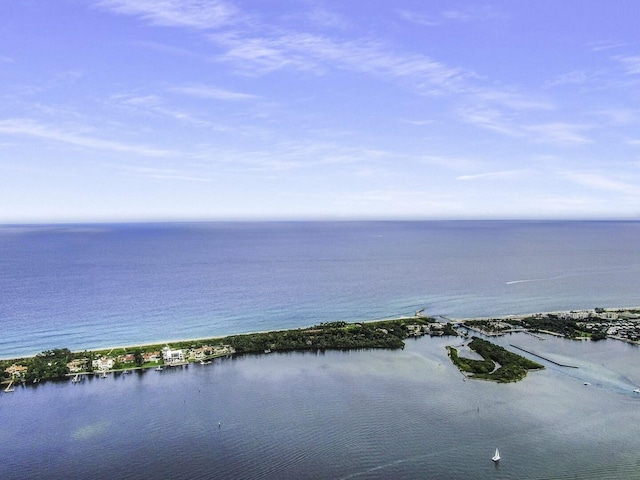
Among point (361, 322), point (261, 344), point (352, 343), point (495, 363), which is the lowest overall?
point (495, 363)

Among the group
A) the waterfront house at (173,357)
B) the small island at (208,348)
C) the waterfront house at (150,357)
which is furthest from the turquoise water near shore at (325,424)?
the waterfront house at (150,357)

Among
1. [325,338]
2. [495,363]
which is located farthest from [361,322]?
[495,363]

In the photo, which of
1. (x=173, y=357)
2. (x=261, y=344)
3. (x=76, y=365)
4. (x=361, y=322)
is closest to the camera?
(x=76, y=365)

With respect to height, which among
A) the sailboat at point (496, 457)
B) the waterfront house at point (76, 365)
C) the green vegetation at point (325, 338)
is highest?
the waterfront house at point (76, 365)

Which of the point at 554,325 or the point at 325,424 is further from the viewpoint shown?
the point at 554,325

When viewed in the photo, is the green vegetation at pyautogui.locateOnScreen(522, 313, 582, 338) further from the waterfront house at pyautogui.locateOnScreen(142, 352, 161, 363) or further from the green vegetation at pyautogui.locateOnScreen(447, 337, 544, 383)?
the waterfront house at pyautogui.locateOnScreen(142, 352, 161, 363)

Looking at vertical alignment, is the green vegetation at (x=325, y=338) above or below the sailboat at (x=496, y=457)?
above

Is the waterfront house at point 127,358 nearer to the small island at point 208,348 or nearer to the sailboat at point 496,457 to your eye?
the small island at point 208,348

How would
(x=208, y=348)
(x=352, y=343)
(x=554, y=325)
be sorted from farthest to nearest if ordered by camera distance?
(x=554, y=325)
(x=352, y=343)
(x=208, y=348)

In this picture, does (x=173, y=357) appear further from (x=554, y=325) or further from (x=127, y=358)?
(x=554, y=325)
